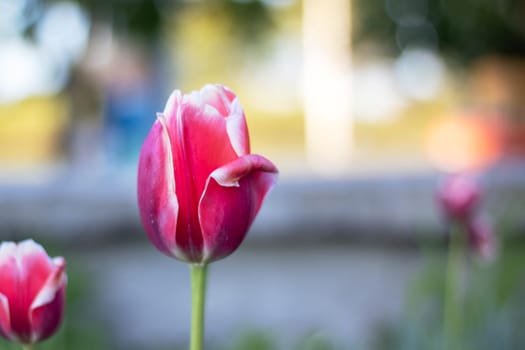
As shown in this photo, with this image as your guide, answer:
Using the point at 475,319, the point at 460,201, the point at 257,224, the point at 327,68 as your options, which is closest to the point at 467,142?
the point at 257,224

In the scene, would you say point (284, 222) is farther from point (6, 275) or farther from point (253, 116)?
point (253, 116)

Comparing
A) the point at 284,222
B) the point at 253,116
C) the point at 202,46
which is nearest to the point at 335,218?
the point at 284,222

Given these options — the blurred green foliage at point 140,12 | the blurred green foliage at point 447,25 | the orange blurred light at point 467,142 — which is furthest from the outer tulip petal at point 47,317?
the blurred green foliage at point 447,25

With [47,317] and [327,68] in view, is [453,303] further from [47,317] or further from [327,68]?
[327,68]

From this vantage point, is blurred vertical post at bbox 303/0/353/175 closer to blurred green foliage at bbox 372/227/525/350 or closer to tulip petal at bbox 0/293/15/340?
blurred green foliage at bbox 372/227/525/350

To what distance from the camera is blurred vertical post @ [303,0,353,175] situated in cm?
899

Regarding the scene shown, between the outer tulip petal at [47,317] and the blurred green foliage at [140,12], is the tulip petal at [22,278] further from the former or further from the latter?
the blurred green foliage at [140,12]

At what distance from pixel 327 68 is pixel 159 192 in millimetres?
9162

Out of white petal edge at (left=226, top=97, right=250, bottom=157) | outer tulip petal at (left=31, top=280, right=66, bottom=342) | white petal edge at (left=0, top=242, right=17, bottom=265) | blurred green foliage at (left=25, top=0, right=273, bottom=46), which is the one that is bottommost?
outer tulip petal at (left=31, top=280, right=66, bottom=342)

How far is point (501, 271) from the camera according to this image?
1.50 m

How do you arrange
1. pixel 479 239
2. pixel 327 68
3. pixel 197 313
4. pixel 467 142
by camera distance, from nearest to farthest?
pixel 197 313 < pixel 479 239 < pixel 467 142 < pixel 327 68

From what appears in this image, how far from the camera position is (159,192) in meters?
0.39

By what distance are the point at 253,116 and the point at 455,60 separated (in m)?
6.72

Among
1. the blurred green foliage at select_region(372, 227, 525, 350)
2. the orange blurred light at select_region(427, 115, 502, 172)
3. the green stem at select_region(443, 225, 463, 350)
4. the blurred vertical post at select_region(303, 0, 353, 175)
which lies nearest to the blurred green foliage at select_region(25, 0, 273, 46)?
the orange blurred light at select_region(427, 115, 502, 172)
